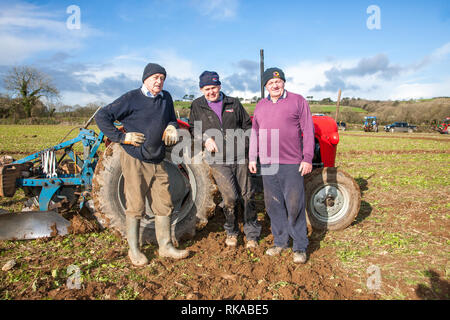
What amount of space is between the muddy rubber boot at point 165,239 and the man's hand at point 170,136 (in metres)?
0.91

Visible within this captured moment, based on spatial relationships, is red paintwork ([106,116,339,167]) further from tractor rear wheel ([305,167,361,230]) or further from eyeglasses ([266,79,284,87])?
eyeglasses ([266,79,284,87])

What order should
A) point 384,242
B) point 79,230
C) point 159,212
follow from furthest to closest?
point 79,230 → point 384,242 → point 159,212

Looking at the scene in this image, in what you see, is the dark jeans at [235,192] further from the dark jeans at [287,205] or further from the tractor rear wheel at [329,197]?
the tractor rear wheel at [329,197]

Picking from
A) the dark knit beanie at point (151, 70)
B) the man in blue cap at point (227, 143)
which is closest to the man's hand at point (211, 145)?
the man in blue cap at point (227, 143)

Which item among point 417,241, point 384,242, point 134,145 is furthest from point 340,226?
point 134,145

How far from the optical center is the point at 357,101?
74.2 m

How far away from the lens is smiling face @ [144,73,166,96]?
3223mm

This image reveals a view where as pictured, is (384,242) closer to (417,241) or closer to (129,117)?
(417,241)

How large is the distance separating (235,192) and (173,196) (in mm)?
946

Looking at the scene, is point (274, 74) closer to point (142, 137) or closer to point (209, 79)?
point (209, 79)

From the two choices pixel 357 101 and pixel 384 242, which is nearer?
pixel 384 242

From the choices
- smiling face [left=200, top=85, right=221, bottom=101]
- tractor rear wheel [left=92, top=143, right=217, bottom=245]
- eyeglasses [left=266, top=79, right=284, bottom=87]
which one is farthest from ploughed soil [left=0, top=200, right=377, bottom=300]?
eyeglasses [left=266, top=79, right=284, bottom=87]

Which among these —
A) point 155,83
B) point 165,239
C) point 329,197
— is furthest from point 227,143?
point 329,197
